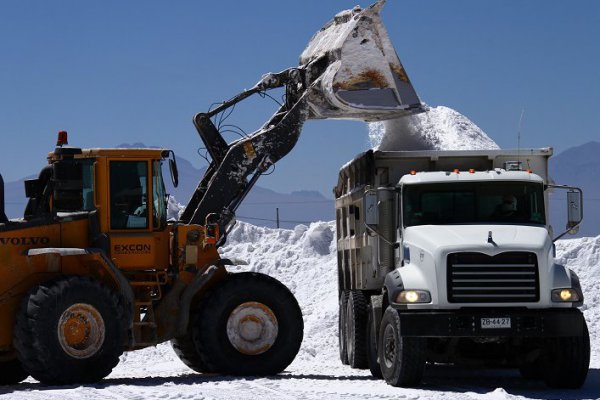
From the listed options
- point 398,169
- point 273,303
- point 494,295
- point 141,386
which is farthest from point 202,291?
point 494,295

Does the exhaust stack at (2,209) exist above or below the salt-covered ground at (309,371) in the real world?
above

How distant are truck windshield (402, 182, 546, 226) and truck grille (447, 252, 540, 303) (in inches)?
40.2

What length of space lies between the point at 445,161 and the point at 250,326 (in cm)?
343

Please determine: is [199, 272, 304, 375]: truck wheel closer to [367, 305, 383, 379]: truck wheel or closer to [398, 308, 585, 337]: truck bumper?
[367, 305, 383, 379]: truck wheel

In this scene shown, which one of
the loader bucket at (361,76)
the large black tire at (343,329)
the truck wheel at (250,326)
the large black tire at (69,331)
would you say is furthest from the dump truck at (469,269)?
the large black tire at (69,331)

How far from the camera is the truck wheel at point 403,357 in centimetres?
1423

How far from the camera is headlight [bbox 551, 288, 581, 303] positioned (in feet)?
47.0

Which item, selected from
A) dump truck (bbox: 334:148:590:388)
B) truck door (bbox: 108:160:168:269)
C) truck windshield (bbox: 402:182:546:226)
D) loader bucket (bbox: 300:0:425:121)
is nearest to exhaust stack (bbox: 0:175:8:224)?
truck door (bbox: 108:160:168:269)

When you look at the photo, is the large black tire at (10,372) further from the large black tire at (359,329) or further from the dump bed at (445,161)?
the dump bed at (445,161)

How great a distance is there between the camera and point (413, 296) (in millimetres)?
14328

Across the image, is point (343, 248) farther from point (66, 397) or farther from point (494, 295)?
point (66, 397)

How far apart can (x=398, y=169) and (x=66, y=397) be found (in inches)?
224

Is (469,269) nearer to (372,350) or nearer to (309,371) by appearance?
(372,350)

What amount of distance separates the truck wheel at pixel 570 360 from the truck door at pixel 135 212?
17.3ft
